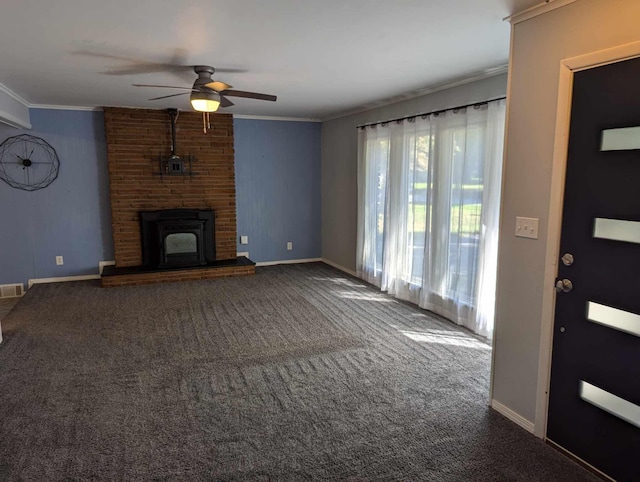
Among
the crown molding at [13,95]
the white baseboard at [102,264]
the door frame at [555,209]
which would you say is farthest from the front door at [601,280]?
the white baseboard at [102,264]

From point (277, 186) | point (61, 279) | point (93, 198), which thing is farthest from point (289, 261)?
point (61, 279)

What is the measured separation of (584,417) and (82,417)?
9.26 ft

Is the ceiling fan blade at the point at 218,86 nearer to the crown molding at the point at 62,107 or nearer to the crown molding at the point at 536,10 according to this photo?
the crown molding at the point at 536,10

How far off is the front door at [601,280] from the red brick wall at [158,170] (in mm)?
5053

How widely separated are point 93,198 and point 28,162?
854 mm

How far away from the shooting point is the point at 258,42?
2.83 m

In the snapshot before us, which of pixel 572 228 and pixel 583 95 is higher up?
pixel 583 95

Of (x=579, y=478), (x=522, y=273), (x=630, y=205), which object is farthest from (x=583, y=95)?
(x=579, y=478)

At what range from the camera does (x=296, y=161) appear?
6.87 metres

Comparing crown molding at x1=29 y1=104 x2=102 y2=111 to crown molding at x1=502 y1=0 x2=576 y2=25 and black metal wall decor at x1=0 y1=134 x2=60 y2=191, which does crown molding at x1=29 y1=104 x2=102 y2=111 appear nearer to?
black metal wall decor at x1=0 y1=134 x2=60 y2=191

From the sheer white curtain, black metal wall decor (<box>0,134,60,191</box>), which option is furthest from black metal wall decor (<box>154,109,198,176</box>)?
the sheer white curtain

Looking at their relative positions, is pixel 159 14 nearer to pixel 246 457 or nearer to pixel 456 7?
pixel 456 7

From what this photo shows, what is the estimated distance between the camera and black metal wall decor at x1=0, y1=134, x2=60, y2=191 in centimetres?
539

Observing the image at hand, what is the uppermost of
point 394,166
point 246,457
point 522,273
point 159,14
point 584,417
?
point 159,14
